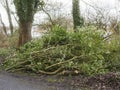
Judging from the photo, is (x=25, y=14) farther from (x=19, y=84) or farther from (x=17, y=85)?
(x=17, y=85)

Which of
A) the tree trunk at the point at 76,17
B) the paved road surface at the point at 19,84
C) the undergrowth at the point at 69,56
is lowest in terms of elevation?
the paved road surface at the point at 19,84

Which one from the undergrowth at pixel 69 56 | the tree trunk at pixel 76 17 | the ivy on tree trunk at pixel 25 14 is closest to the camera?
the undergrowth at pixel 69 56

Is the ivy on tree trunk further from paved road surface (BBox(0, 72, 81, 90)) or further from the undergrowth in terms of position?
paved road surface (BBox(0, 72, 81, 90))

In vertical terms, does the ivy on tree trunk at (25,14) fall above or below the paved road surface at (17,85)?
above

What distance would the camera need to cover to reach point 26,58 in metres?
11.3

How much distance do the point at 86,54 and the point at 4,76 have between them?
3506 mm

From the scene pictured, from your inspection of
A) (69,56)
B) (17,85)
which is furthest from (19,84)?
(69,56)

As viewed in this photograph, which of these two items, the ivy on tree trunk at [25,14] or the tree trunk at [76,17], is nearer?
the ivy on tree trunk at [25,14]

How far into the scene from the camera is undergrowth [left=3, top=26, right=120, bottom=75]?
10.6m

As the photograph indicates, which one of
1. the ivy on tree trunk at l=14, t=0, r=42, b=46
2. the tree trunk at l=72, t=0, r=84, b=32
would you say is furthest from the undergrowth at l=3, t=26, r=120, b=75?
the tree trunk at l=72, t=0, r=84, b=32

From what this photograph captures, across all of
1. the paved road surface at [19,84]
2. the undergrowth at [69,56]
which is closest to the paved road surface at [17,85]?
the paved road surface at [19,84]

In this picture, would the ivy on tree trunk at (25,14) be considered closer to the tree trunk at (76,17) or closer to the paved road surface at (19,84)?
the tree trunk at (76,17)

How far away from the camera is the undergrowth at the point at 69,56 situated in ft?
34.8

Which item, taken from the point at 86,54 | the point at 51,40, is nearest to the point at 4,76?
the point at 51,40
